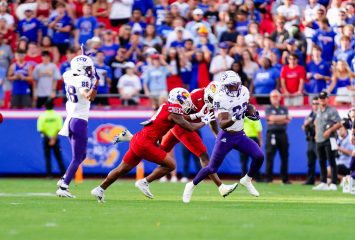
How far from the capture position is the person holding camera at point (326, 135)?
22.1 meters

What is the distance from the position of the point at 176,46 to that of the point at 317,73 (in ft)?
11.9

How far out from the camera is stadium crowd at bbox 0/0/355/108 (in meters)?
24.6

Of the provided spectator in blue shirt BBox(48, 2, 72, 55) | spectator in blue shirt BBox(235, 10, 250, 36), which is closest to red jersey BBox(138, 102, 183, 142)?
spectator in blue shirt BBox(235, 10, 250, 36)

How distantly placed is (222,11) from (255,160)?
35.1 ft

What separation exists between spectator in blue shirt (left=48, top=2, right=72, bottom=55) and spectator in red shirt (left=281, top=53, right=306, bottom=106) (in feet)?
19.4

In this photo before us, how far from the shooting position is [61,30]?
2692cm

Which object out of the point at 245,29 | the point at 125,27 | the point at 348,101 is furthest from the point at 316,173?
the point at 125,27

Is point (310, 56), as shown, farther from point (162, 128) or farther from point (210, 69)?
point (162, 128)

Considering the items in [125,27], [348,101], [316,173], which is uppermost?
[125,27]

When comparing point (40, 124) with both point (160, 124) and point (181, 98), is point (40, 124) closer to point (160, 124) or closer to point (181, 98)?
point (160, 124)

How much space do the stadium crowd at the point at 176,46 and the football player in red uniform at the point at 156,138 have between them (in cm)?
709

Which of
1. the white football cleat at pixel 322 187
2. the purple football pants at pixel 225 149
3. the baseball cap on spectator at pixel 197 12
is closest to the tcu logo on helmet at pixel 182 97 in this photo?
the purple football pants at pixel 225 149

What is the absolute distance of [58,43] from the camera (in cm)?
2703

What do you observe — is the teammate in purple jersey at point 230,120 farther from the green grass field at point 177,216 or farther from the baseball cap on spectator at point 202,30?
the baseball cap on spectator at point 202,30
